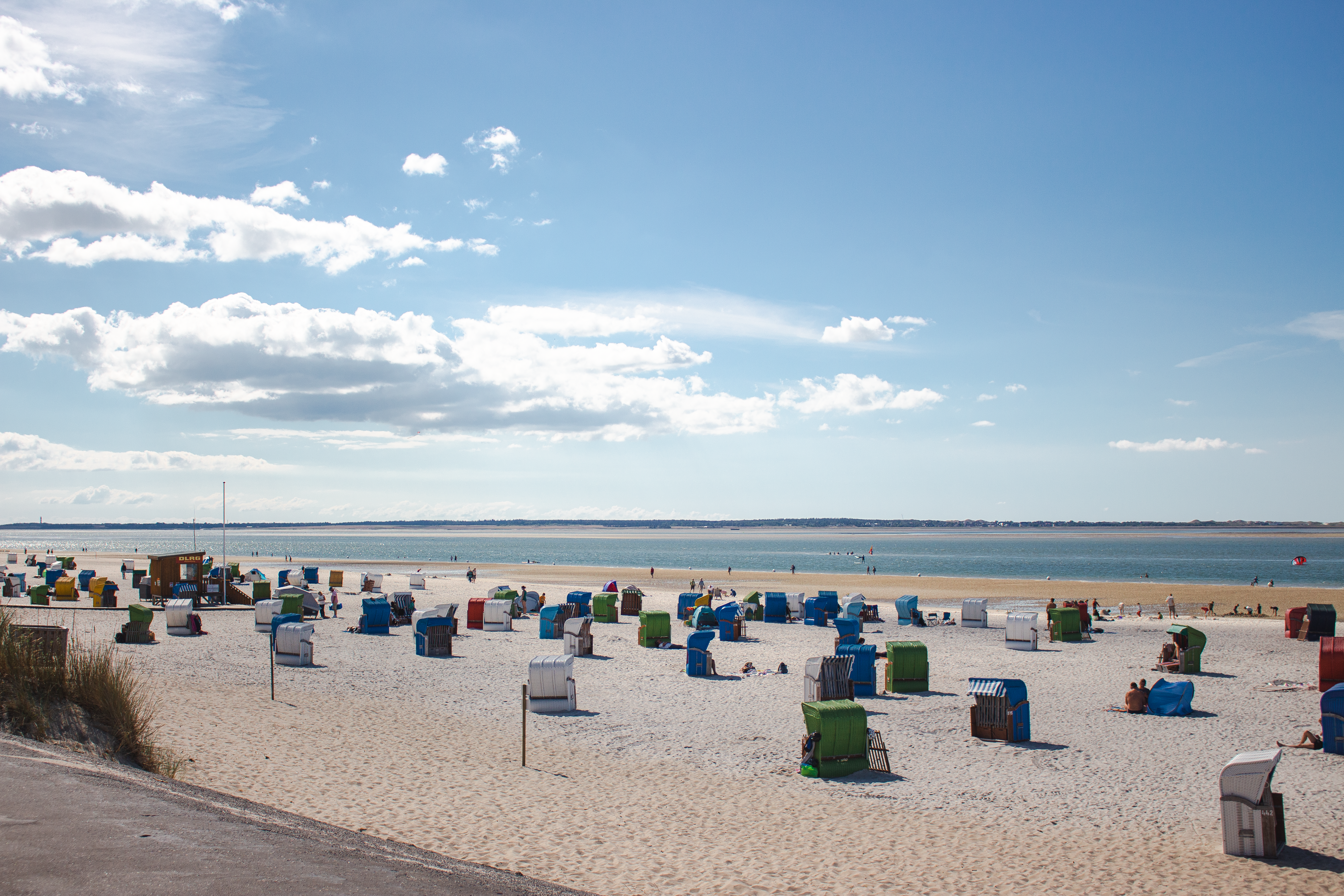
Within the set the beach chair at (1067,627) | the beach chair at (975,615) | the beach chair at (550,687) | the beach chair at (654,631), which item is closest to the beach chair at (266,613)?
the beach chair at (654,631)

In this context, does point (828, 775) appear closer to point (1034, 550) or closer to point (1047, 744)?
point (1047, 744)

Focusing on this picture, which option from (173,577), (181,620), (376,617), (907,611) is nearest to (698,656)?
(376,617)

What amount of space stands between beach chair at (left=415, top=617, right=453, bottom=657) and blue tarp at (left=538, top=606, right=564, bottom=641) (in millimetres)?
5213

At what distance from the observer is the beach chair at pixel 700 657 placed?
79.3ft

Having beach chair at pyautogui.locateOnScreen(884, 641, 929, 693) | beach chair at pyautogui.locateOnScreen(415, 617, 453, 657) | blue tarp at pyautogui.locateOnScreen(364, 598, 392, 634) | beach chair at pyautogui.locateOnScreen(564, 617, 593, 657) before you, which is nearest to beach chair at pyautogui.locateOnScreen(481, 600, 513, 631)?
blue tarp at pyautogui.locateOnScreen(364, 598, 392, 634)

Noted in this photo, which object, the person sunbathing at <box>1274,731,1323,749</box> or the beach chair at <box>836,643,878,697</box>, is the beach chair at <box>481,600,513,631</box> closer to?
the beach chair at <box>836,643,878,697</box>

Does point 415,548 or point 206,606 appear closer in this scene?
point 206,606

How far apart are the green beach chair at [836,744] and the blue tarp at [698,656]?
9708 millimetres

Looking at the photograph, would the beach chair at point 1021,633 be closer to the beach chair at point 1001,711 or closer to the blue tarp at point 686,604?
the blue tarp at point 686,604

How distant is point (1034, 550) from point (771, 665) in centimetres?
13746

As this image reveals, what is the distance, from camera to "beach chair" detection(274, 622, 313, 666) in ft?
78.4

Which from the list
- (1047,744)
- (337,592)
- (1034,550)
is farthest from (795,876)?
(1034,550)

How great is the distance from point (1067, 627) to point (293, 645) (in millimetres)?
27269

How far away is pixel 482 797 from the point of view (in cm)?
1247
